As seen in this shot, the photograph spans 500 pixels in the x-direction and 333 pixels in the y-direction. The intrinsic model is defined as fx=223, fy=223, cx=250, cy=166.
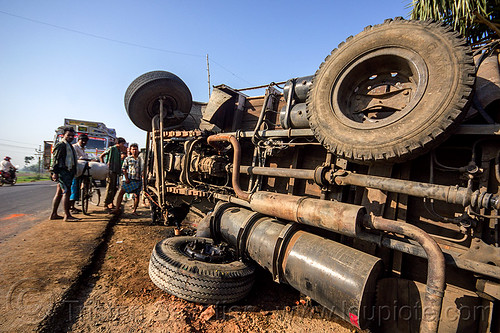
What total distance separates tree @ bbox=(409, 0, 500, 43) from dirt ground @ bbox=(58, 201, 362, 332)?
20.1ft

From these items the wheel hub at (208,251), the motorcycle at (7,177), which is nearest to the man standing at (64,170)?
the wheel hub at (208,251)

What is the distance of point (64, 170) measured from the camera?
4.42 metres

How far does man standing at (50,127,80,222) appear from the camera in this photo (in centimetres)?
430

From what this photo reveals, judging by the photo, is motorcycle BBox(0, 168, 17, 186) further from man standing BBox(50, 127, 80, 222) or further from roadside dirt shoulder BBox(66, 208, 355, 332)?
roadside dirt shoulder BBox(66, 208, 355, 332)

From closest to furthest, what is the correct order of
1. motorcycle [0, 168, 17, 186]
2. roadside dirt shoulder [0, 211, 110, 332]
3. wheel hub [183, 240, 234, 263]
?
roadside dirt shoulder [0, 211, 110, 332], wheel hub [183, 240, 234, 263], motorcycle [0, 168, 17, 186]

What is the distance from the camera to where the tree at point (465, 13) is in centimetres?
466

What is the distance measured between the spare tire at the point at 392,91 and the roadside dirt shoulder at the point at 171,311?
4.94ft

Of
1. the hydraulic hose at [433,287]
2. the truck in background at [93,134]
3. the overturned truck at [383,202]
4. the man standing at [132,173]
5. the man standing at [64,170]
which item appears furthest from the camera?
the truck in background at [93,134]

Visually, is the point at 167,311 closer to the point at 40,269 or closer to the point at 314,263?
the point at 314,263

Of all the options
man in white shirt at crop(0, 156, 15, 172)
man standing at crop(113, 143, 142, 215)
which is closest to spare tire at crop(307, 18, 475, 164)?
man standing at crop(113, 143, 142, 215)

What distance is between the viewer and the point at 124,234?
3918 mm

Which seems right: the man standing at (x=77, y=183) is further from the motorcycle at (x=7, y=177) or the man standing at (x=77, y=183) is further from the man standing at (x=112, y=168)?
the motorcycle at (x=7, y=177)

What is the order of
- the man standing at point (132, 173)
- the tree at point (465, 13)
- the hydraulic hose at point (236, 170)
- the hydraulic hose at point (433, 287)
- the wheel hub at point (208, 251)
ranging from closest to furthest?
1. the hydraulic hose at point (433, 287)
2. the wheel hub at point (208, 251)
3. the hydraulic hose at point (236, 170)
4. the tree at point (465, 13)
5. the man standing at point (132, 173)

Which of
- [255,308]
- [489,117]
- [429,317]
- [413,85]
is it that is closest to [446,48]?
[413,85]
